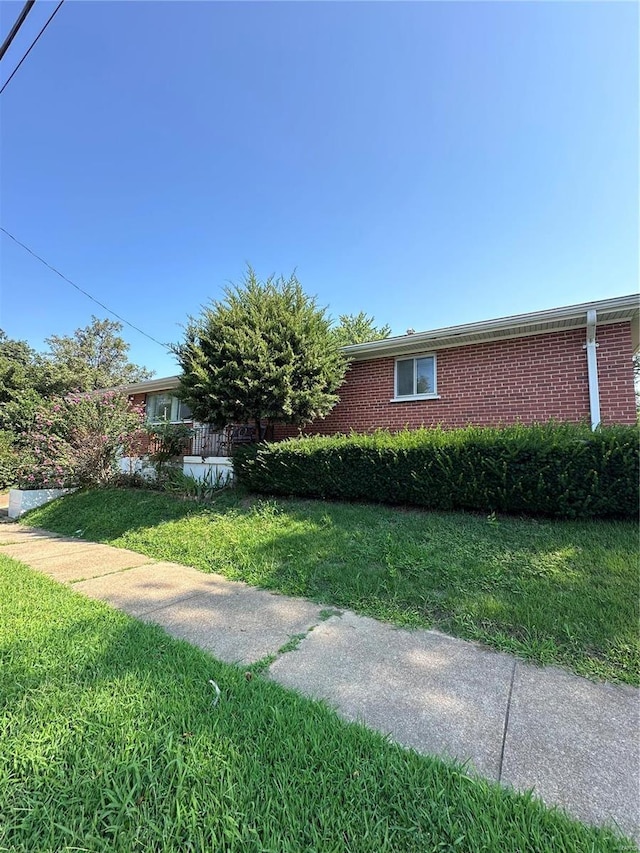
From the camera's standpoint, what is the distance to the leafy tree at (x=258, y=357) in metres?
7.70

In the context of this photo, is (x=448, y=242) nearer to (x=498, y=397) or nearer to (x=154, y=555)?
(x=498, y=397)

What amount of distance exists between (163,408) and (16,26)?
35.8 ft

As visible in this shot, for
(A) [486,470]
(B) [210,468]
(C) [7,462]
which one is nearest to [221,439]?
(B) [210,468]

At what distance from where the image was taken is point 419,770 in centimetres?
168

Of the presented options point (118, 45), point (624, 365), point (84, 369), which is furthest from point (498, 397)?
point (84, 369)

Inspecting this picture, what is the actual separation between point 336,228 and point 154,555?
10.2m

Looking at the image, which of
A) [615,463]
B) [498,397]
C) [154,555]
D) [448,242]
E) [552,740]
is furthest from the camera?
[448,242]

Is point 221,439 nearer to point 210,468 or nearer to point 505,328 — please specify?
point 210,468

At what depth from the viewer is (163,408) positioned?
14.2 meters

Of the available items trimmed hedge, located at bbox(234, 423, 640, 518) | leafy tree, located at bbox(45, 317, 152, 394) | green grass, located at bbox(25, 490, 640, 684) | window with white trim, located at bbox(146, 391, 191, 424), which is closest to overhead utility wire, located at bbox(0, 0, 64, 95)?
trimmed hedge, located at bbox(234, 423, 640, 518)

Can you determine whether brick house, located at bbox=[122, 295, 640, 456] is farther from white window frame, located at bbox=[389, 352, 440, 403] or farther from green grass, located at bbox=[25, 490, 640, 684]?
green grass, located at bbox=[25, 490, 640, 684]

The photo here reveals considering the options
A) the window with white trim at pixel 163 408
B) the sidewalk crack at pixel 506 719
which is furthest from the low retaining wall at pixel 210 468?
the sidewalk crack at pixel 506 719

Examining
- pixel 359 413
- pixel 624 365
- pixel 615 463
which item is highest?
pixel 624 365

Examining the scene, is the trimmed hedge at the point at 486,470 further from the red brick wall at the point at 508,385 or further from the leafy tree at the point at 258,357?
the red brick wall at the point at 508,385
